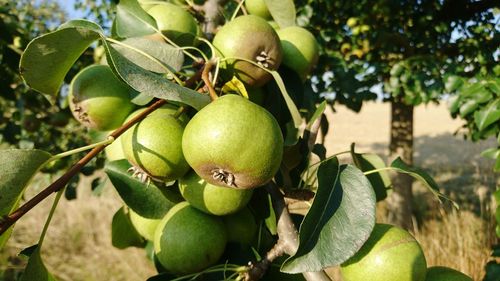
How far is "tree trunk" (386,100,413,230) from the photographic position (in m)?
4.64

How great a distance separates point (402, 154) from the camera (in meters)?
4.72

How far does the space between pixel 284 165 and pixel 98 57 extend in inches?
55.6

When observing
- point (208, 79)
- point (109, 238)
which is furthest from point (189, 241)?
point (109, 238)

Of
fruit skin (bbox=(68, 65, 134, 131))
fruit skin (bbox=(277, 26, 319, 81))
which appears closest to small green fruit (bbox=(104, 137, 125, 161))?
fruit skin (bbox=(68, 65, 134, 131))

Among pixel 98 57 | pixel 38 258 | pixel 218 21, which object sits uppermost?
pixel 218 21

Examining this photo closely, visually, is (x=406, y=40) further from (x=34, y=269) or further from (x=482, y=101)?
(x=34, y=269)

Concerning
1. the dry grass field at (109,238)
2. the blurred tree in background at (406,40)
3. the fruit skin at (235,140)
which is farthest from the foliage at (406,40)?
the fruit skin at (235,140)

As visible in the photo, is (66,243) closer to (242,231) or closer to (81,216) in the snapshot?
(81,216)

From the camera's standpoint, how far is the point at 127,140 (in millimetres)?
922

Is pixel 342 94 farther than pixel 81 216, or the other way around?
pixel 81 216

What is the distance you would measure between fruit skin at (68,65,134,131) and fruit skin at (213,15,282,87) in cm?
27

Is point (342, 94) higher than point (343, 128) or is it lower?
higher

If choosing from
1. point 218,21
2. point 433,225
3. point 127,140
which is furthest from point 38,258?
point 433,225

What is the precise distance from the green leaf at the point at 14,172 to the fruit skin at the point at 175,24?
20.6 inches
